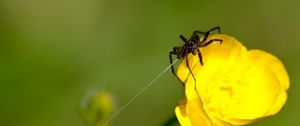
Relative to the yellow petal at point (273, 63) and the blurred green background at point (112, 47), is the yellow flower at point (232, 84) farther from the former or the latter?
the blurred green background at point (112, 47)

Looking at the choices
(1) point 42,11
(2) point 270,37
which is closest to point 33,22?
(1) point 42,11

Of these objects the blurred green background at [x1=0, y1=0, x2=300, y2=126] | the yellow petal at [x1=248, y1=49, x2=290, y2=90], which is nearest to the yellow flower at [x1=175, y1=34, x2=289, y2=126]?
the yellow petal at [x1=248, y1=49, x2=290, y2=90]

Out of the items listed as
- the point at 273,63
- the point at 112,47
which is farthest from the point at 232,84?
the point at 112,47

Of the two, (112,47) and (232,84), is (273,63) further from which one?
(112,47)

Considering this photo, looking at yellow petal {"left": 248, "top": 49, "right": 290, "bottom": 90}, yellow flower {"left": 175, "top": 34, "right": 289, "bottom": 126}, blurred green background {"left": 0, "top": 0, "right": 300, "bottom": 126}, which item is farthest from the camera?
blurred green background {"left": 0, "top": 0, "right": 300, "bottom": 126}

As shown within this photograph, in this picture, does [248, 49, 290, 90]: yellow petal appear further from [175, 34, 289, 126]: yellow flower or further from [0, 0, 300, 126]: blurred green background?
[0, 0, 300, 126]: blurred green background

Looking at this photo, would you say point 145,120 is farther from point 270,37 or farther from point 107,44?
point 270,37
